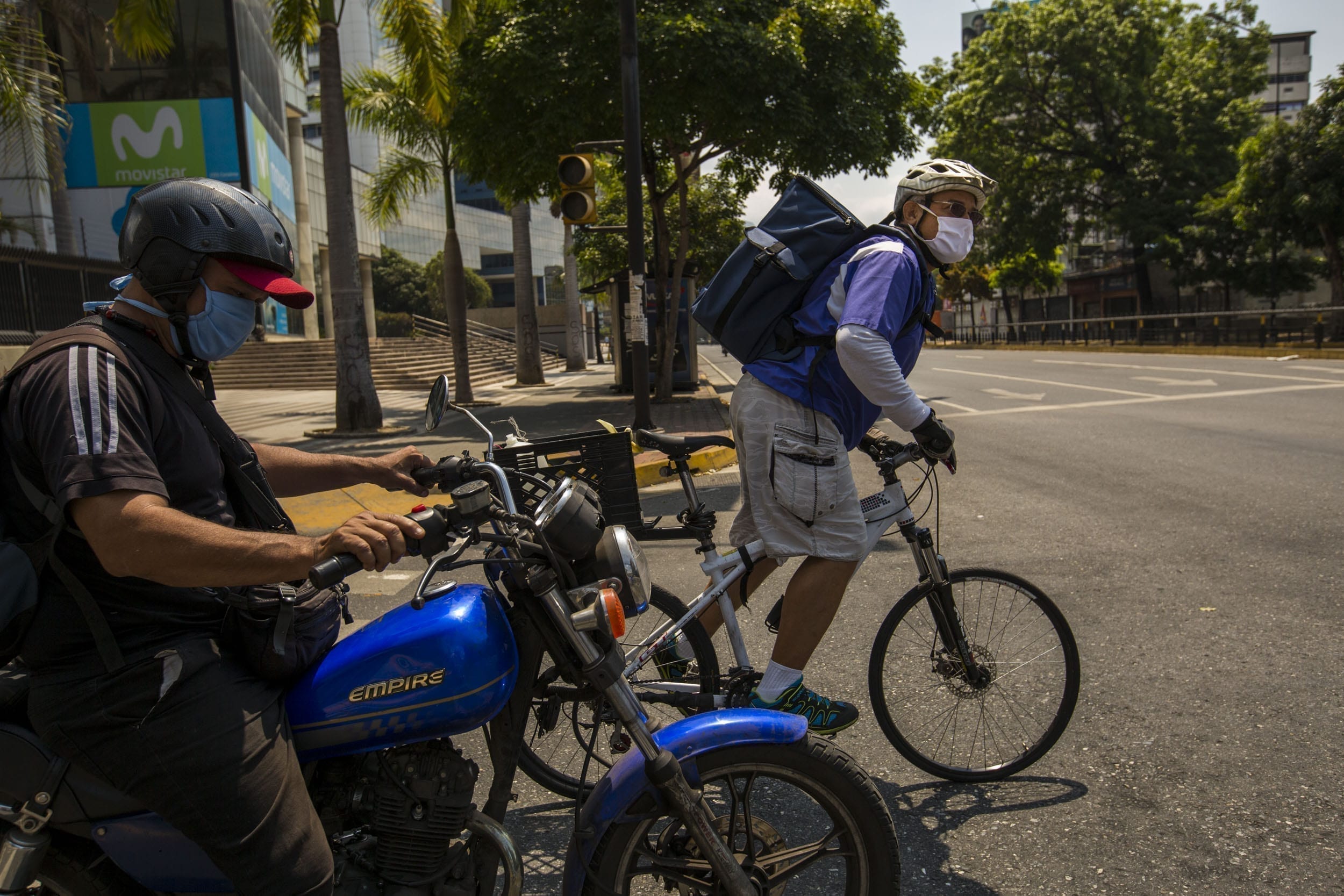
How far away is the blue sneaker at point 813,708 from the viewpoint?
2.93 meters

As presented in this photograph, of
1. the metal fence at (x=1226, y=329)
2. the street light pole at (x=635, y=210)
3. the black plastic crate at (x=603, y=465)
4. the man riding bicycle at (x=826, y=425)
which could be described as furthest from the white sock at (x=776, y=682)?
the metal fence at (x=1226, y=329)

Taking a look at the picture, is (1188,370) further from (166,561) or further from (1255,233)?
(166,561)

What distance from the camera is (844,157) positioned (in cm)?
1585

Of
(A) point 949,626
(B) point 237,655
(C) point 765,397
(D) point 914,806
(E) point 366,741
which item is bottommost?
(D) point 914,806

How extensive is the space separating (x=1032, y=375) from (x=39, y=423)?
68.3 feet

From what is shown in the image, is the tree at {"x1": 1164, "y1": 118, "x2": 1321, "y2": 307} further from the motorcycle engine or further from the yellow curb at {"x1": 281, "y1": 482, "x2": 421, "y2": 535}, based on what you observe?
the motorcycle engine

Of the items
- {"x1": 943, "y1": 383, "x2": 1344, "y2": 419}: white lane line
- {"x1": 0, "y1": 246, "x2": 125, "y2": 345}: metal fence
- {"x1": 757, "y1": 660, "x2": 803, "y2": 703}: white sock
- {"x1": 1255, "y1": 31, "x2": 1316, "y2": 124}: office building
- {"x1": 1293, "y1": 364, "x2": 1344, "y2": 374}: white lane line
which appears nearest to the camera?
{"x1": 757, "y1": 660, "x2": 803, "y2": 703}: white sock

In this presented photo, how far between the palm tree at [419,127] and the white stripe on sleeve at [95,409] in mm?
13391

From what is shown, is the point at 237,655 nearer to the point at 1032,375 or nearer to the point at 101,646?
the point at 101,646

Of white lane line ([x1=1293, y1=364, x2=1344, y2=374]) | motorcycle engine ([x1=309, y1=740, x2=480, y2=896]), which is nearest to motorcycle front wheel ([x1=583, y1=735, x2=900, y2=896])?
motorcycle engine ([x1=309, y1=740, x2=480, y2=896])

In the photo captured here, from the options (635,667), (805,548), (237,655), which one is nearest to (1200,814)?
(805,548)

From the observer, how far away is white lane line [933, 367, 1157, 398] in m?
15.2

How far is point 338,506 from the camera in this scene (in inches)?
332

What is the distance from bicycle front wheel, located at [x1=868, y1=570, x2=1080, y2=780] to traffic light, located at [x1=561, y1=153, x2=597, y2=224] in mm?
7140
